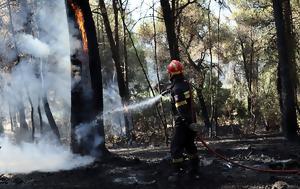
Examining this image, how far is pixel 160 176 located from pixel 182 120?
128 cm

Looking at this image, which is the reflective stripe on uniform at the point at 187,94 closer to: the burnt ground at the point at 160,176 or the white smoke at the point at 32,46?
the burnt ground at the point at 160,176

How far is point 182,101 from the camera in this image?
8.41 metres

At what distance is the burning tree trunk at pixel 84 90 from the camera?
11.3m

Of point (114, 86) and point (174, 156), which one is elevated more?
point (114, 86)

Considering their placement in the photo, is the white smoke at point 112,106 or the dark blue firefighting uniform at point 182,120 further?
the white smoke at point 112,106

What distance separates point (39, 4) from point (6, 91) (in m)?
3.92

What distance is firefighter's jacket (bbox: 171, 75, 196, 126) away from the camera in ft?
27.6

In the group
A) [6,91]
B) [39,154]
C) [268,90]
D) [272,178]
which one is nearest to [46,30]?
[39,154]

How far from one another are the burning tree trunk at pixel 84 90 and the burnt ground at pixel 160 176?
79 cm

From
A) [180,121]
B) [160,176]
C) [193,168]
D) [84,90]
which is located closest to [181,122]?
[180,121]

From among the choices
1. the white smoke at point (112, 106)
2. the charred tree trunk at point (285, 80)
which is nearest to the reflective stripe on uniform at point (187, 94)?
the charred tree trunk at point (285, 80)

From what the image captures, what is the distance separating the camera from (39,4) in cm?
1727

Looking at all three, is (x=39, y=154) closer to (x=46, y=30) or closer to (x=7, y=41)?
(x=46, y=30)

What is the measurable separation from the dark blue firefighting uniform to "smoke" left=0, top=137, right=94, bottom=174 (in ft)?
9.91
